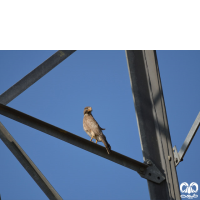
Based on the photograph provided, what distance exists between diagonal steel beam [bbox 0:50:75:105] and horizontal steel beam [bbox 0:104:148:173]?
1.73 ft

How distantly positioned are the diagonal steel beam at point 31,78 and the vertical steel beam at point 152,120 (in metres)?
1.07

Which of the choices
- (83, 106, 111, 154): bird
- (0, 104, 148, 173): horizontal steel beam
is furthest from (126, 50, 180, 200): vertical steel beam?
(83, 106, 111, 154): bird

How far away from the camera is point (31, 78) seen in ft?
12.2

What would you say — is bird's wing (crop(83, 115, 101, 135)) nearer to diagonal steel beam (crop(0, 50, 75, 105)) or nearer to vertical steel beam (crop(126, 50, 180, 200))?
vertical steel beam (crop(126, 50, 180, 200))

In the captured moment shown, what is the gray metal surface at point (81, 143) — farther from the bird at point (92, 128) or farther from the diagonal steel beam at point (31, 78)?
the bird at point (92, 128)

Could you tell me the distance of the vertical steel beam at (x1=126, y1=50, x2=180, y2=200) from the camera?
3328 mm

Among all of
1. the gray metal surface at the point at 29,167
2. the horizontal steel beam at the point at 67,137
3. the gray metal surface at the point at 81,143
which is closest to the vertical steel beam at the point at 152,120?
the gray metal surface at the point at 81,143

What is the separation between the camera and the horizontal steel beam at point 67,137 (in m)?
3.01

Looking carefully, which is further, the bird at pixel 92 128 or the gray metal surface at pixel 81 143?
the bird at pixel 92 128

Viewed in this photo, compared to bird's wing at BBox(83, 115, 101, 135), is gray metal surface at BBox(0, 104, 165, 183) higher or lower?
lower
